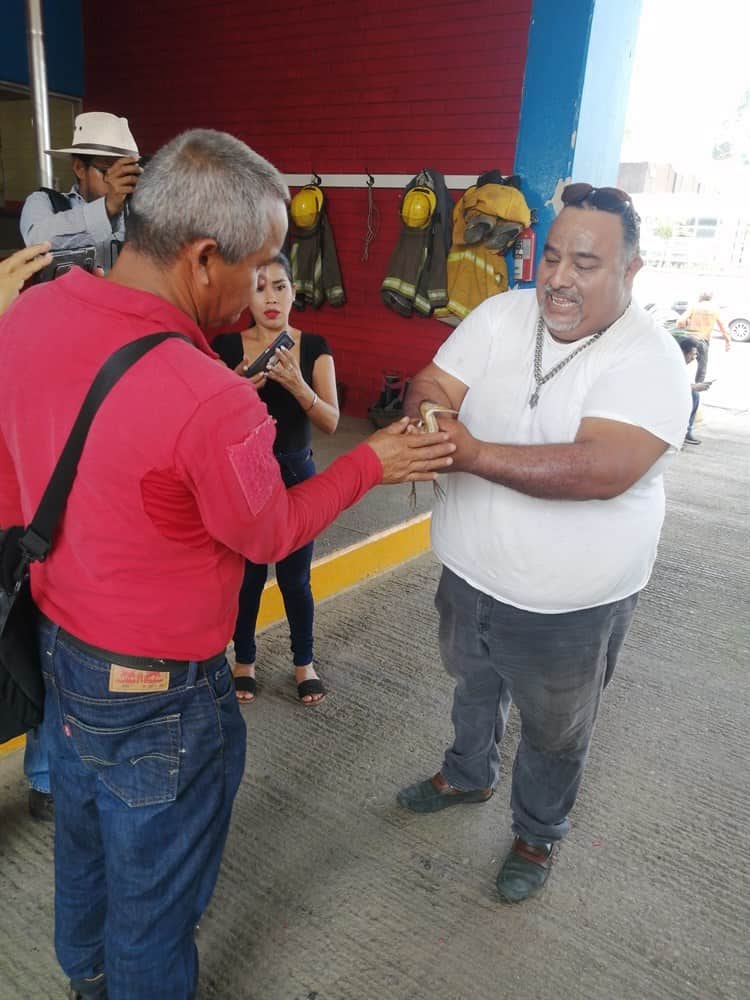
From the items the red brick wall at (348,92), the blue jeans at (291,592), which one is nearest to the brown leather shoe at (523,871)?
the blue jeans at (291,592)

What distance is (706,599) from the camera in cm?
400

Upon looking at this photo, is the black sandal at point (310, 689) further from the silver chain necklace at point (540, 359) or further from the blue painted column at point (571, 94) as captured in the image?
the blue painted column at point (571, 94)

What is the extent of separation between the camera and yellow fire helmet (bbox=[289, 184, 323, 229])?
6727 millimetres

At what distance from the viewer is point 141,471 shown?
110cm

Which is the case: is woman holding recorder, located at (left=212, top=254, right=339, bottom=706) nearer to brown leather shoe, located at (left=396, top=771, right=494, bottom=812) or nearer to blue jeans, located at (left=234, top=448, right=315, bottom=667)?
blue jeans, located at (left=234, top=448, right=315, bottom=667)

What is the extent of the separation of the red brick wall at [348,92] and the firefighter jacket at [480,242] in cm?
40

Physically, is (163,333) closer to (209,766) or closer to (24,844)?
(209,766)

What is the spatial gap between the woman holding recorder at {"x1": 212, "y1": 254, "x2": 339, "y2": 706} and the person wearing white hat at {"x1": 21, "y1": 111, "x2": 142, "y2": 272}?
0.54 meters

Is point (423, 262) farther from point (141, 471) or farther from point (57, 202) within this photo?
point (141, 471)

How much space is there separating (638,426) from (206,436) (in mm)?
967

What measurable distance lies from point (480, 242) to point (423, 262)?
0.61m

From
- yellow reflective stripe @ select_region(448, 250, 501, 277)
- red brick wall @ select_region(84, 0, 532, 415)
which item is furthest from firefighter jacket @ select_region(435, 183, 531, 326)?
red brick wall @ select_region(84, 0, 532, 415)

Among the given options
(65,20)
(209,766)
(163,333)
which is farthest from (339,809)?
(65,20)

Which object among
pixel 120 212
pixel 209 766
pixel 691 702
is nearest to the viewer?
pixel 209 766
